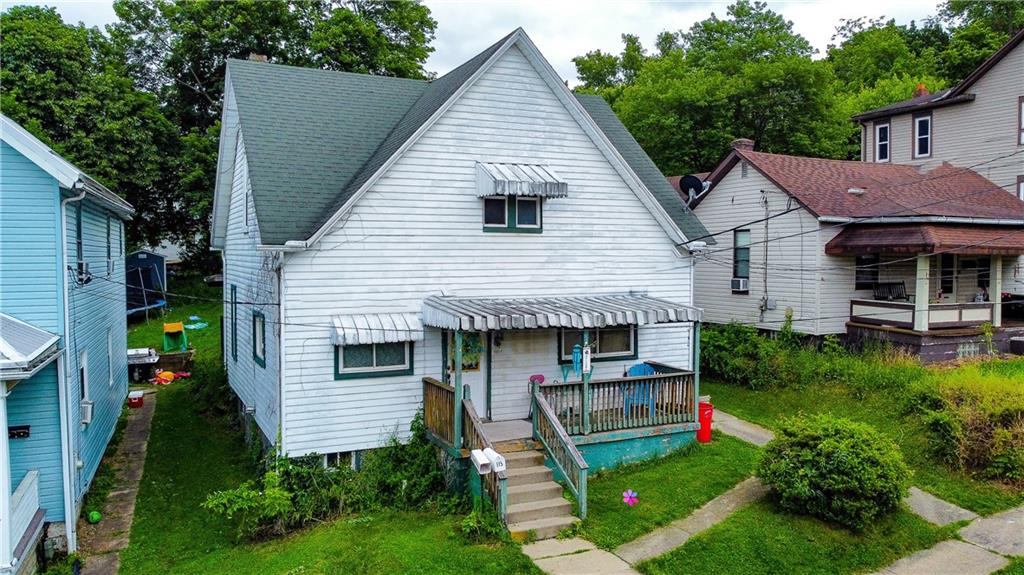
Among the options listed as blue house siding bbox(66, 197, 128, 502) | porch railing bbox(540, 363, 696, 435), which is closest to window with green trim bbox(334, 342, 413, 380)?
porch railing bbox(540, 363, 696, 435)

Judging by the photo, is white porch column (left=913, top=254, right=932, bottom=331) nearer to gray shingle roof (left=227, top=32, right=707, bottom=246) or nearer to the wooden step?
gray shingle roof (left=227, top=32, right=707, bottom=246)

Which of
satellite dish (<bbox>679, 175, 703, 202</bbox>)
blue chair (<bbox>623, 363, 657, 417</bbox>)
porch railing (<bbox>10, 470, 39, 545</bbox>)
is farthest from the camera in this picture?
satellite dish (<bbox>679, 175, 703, 202</bbox>)

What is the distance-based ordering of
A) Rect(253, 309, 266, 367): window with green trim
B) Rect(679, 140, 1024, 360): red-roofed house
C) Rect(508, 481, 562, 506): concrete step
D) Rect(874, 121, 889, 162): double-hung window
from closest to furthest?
Rect(508, 481, 562, 506): concrete step
Rect(253, 309, 266, 367): window with green trim
Rect(679, 140, 1024, 360): red-roofed house
Rect(874, 121, 889, 162): double-hung window

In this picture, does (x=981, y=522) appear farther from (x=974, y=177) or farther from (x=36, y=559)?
(x=974, y=177)

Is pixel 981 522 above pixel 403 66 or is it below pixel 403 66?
below

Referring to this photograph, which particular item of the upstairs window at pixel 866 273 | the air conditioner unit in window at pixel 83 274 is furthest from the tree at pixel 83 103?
the upstairs window at pixel 866 273

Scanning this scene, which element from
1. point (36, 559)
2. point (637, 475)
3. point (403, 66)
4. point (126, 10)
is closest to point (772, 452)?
point (637, 475)

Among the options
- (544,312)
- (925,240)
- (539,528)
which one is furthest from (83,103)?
(925,240)
